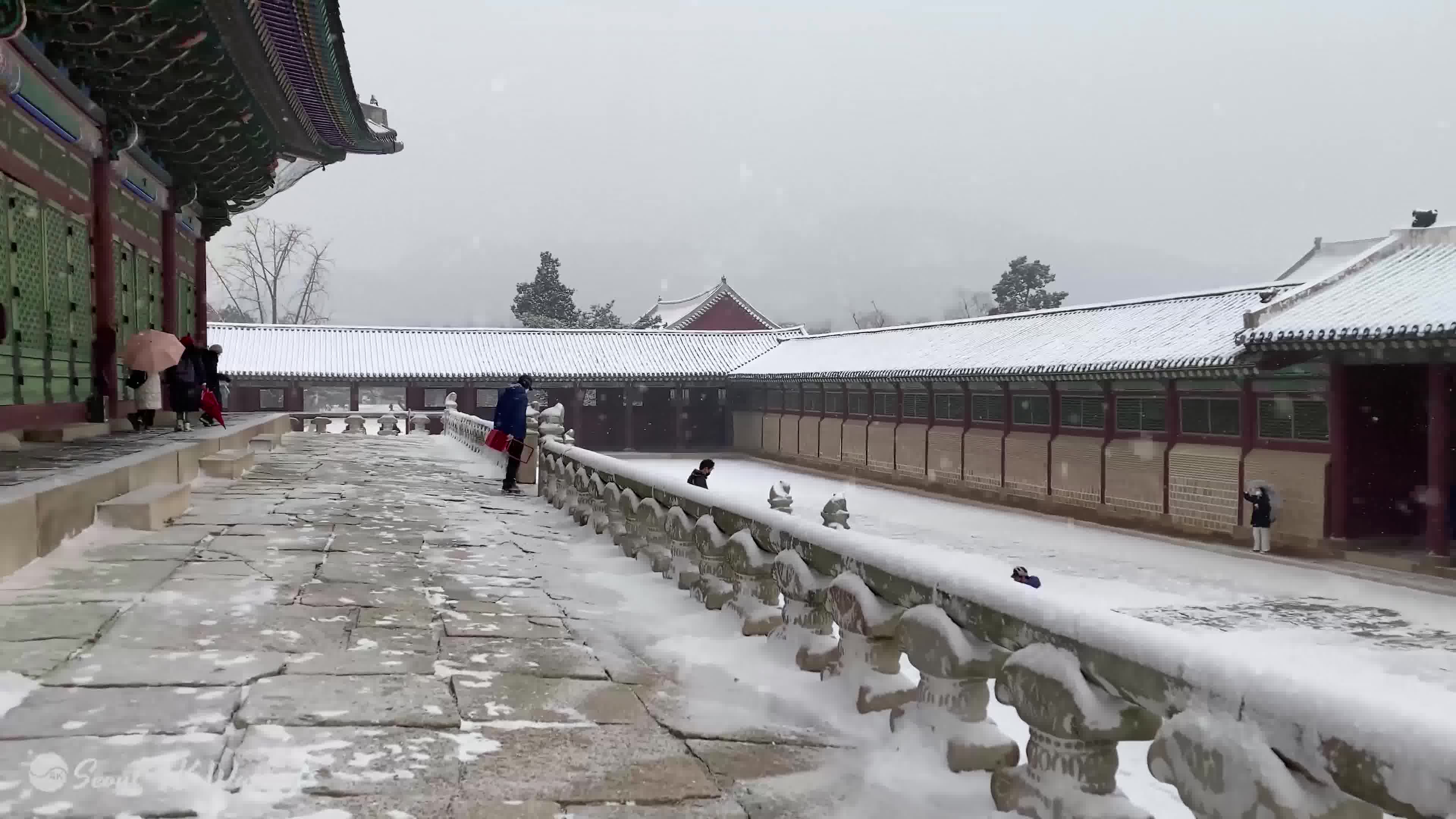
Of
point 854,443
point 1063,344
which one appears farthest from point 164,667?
point 854,443

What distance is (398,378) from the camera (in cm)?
3784

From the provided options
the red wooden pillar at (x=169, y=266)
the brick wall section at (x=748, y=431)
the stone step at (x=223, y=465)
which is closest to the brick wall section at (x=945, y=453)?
the brick wall section at (x=748, y=431)

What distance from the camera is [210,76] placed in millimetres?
10578

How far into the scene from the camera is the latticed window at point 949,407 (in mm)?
27719

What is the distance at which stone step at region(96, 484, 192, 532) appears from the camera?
7.42 metres

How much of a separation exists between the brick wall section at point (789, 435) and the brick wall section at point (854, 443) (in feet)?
11.1

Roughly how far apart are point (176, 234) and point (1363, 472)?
18426 mm

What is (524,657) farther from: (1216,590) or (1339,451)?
(1339,451)

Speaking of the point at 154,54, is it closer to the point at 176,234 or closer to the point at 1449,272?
the point at 176,234

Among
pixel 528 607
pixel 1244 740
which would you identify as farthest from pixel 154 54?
pixel 1244 740

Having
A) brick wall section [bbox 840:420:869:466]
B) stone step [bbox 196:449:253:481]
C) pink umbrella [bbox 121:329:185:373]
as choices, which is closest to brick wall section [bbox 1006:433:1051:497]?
brick wall section [bbox 840:420:869:466]

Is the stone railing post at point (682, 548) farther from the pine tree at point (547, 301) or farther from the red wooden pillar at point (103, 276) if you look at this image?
the pine tree at point (547, 301)

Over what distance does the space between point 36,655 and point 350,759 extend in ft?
5.90

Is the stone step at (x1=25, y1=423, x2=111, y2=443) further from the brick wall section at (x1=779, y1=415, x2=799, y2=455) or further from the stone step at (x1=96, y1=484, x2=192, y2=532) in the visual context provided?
the brick wall section at (x1=779, y1=415, x2=799, y2=455)
